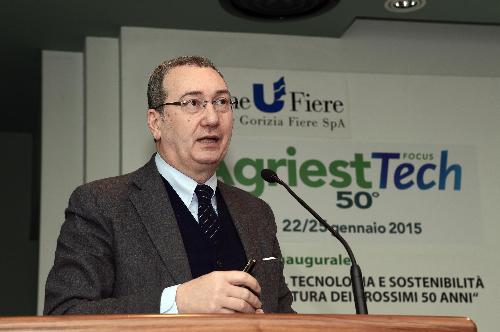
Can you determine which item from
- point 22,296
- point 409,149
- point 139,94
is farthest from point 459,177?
point 22,296

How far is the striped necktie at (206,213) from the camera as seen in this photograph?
2.74 m

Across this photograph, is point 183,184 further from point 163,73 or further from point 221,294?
point 221,294

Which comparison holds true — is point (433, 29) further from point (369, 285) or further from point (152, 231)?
point (152, 231)

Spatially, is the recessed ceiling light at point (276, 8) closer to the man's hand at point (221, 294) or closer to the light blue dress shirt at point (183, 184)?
the light blue dress shirt at point (183, 184)

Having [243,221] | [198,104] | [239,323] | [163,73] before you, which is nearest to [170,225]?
[243,221]

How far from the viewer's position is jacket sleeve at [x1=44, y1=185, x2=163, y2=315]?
7.42ft

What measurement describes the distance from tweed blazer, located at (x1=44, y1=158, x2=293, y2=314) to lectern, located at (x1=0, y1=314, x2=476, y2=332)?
552 millimetres

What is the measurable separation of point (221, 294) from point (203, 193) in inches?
32.0

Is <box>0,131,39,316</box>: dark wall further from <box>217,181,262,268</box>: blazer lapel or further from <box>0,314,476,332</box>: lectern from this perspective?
<box>0,314,476,332</box>: lectern

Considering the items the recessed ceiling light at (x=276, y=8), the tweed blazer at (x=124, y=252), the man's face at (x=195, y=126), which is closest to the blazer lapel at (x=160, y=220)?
the tweed blazer at (x=124, y=252)

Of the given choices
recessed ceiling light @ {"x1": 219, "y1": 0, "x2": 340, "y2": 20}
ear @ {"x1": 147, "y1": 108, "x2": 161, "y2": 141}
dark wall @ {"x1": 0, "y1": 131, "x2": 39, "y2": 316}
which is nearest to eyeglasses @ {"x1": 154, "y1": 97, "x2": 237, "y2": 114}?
ear @ {"x1": 147, "y1": 108, "x2": 161, "y2": 141}

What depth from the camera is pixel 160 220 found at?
264cm

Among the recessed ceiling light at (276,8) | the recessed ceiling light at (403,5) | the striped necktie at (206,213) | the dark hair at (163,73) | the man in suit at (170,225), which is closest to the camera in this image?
the man in suit at (170,225)

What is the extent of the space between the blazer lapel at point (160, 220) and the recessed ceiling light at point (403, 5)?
3.09 m
